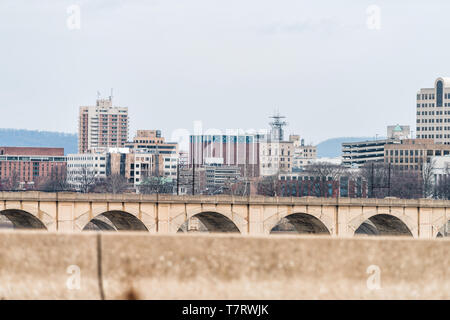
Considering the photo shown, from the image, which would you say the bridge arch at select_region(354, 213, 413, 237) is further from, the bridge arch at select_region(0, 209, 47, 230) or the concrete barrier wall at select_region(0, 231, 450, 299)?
the concrete barrier wall at select_region(0, 231, 450, 299)

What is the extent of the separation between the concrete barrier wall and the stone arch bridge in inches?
2608

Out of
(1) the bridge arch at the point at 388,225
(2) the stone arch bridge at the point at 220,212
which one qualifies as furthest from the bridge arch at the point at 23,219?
(1) the bridge arch at the point at 388,225

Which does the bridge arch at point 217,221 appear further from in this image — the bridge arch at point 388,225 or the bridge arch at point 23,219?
the bridge arch at point 388,225

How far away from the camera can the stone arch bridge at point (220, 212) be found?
279 feet

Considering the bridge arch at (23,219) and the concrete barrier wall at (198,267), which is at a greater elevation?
the concrete barrier wall at (198,267)

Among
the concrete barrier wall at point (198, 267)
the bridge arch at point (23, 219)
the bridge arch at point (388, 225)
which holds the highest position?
the concrete barrier wall at point (198, 267)

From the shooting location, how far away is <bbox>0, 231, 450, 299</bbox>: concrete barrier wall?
700 inches

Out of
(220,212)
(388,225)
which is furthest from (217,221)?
(388,225)

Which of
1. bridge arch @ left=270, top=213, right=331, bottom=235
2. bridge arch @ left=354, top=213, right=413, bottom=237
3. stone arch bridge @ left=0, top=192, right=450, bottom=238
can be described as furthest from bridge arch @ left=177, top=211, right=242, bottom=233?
bridge arch @ left=354, top=213, right=413, bottom=237

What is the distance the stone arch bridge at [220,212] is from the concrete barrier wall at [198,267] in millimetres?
66249

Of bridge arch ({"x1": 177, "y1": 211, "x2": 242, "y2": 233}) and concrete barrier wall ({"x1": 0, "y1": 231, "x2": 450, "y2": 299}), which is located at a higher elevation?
concrete barrier wall ({"x1": 0, "y1": 231, "x2": 450, "y2": 299})

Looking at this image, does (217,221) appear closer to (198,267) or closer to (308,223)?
(308,223)
